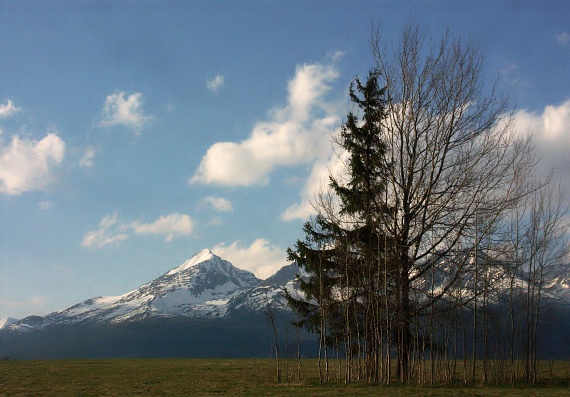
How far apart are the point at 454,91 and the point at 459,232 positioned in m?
7.60

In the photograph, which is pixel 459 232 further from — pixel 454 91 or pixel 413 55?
pixel 413 55

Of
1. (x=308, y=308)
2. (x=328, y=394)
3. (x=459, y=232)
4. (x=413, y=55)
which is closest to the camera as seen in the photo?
(x=328, y=394)

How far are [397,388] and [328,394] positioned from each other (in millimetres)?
3501

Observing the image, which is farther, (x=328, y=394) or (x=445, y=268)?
(x=445, y=268)

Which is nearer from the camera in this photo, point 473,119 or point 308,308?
point 473,119

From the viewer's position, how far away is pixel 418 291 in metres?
24.6

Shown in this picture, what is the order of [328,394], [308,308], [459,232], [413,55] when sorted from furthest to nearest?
[308,308] < [413,55] < [459,232] < [328,394]

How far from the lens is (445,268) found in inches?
990

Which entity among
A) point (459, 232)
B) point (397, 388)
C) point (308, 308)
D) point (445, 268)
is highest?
point (459, 232)

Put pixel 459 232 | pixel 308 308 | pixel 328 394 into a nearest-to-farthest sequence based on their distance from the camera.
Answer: pixel 328 394
pixel 459 232
pixel 308 308

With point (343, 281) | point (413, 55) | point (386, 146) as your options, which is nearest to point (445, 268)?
point (343, 281)

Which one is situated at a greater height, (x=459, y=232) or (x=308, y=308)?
(x=459, y=232)

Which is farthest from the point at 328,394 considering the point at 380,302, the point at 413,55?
the point at 413,55

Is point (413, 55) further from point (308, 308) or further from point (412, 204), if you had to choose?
point (308, 308)
